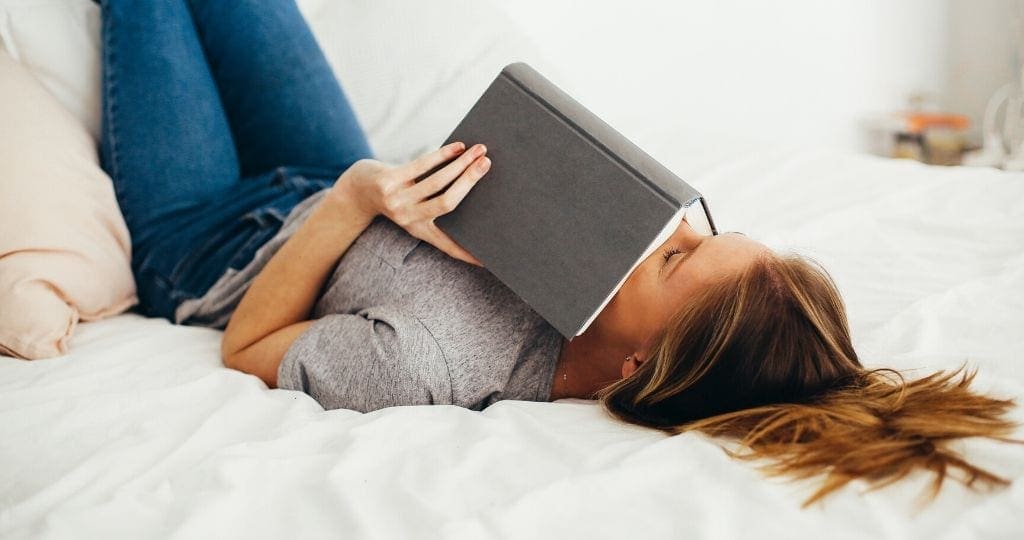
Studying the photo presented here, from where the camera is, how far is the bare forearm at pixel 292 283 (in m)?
0.87

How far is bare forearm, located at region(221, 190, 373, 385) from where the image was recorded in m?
0.87

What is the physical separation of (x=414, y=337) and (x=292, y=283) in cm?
22

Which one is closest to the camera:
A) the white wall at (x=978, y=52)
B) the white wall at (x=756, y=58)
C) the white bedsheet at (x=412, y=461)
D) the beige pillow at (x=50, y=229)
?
the white bedsheet at (x=412, y=461)

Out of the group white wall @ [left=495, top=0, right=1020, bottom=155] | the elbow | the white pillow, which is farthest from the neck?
white wall @ [left=495, top=0, right=1020, bottom=155]

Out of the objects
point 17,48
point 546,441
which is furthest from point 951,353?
point 17,48

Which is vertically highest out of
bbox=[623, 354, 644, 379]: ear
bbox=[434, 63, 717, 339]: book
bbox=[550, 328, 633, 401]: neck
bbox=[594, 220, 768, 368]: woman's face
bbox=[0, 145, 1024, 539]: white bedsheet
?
bbox=[434, 63, 717, 339]: book

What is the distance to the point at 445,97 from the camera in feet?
4.68

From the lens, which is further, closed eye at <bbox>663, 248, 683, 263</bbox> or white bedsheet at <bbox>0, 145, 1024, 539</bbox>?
closed eye at <bbox>663, 248, 683, 263</bbox>

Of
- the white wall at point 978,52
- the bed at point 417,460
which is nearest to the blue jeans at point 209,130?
the bed at point 417,460

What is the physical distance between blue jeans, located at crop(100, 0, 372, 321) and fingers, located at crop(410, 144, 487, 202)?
0.38 m

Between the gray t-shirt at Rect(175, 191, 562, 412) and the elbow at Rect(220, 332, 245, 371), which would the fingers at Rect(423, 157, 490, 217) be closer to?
the gray t-shirt at Rect(175, 191, 562, 412)

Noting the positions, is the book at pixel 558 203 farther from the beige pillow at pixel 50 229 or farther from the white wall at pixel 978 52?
the white wall at pixel 978 52

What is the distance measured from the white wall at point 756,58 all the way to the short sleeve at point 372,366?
4.48ft

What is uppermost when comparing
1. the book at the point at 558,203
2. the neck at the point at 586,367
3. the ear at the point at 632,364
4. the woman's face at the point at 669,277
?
the book at the point at 558,203
